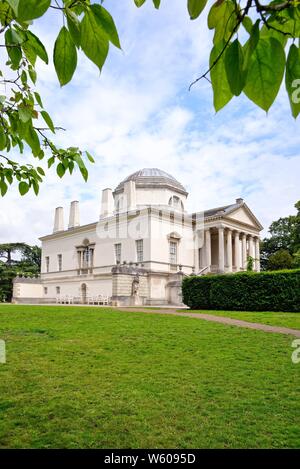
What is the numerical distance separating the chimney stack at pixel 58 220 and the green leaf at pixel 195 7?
52.2 metres

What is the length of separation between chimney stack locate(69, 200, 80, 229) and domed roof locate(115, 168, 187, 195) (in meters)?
6.02

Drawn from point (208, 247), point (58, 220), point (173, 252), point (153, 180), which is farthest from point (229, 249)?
point (58, 220)

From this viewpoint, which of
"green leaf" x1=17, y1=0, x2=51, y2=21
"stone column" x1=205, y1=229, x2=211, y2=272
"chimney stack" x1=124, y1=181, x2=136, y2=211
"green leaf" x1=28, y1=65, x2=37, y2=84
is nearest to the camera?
"green leaf" x1=17, y1=0, x2=51, y2=21

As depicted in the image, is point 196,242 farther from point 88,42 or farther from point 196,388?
point 88,42

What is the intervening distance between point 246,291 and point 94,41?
22.3m

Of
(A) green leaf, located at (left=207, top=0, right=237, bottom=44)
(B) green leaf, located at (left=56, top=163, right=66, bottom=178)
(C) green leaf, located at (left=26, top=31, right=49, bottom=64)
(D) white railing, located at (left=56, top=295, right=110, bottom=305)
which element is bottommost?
(D) white railing, located at (left=56, top=295, right=110, bottom=305)

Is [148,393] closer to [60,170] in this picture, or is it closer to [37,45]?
[60,170]

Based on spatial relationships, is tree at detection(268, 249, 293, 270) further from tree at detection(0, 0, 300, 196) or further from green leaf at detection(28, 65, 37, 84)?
tree at detection(0, 0, 300, 196)

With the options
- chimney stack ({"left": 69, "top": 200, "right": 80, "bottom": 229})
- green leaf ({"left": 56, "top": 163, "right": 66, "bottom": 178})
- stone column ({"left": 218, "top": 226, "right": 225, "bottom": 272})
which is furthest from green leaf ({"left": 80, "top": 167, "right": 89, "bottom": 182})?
chimney stack ({"left": 69, "top": 200, "right": 80, "bottom": 229})

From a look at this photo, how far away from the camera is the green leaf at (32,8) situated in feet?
3.26

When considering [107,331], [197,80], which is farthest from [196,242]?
[197,80]

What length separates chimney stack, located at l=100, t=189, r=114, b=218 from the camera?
4525 centimetres

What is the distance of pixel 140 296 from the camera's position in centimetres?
3450
